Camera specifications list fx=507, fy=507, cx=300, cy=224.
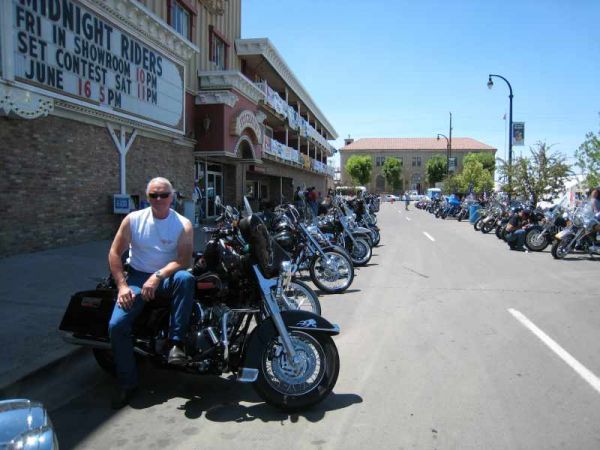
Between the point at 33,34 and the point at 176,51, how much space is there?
630 centimetres

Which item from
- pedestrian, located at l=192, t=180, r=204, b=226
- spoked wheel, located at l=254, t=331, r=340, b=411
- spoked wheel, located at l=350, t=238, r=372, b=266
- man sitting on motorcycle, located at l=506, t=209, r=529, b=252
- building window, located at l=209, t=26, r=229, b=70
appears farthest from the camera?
building window, located at l=209, t=26, r=229, b=70

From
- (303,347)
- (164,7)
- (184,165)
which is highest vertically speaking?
(164,7)

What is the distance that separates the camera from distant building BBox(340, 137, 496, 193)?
102 metres

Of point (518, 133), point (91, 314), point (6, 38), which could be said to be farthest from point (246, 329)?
point (518, 133)

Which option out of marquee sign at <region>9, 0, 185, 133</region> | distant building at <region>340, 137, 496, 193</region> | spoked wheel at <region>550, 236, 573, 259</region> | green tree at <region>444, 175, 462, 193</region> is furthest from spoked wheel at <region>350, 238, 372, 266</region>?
distant building at <region>340, 137, 496, 193</region>

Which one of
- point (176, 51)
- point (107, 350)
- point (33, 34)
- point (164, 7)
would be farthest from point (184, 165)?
point (107, 350)

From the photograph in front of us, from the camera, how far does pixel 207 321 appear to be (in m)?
4.00

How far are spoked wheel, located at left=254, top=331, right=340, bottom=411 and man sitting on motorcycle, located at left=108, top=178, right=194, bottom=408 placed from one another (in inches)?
25.7

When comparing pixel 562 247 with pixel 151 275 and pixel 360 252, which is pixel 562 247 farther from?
pixel 151 275

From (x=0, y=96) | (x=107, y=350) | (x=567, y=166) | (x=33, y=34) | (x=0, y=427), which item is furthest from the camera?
(x=567, y=166)

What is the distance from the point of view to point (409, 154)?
104000mm

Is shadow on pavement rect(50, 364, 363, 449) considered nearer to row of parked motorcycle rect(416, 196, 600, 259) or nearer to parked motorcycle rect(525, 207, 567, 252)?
row of parked motorcycle rect(416, 196, 600, 259)

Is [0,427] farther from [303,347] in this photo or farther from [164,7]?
[164,7]

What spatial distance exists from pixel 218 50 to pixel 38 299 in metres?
17.2
